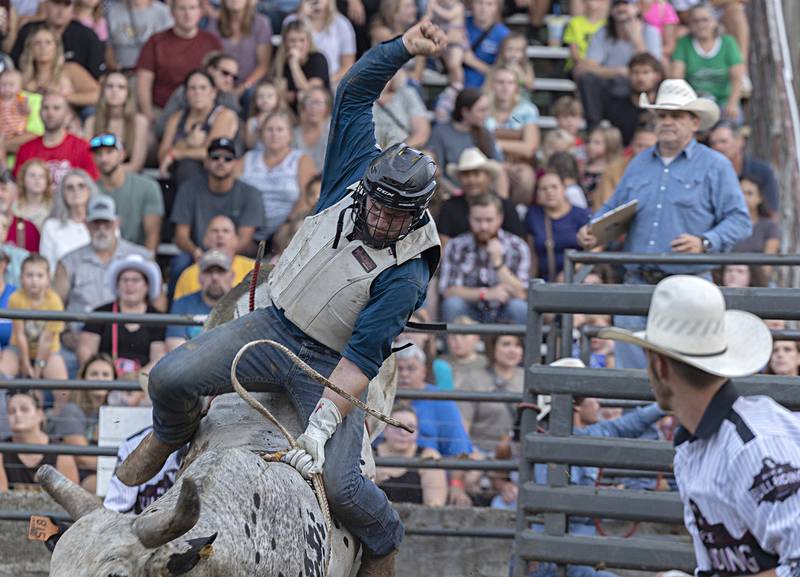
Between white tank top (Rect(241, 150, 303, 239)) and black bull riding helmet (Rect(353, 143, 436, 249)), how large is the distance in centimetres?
537

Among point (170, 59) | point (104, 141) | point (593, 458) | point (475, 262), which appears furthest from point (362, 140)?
point (170, 59)

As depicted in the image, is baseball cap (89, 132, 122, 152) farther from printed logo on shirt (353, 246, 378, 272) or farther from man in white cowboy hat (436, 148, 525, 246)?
printed logo on shirt (353, 246, 378, 272)

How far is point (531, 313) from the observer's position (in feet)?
22.4

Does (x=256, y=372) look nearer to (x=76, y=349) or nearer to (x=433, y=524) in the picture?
(x=433, y=524)

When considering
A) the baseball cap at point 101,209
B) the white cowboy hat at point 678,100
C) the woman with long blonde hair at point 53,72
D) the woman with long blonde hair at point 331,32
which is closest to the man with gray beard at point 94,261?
the baseball cap at point 101,209

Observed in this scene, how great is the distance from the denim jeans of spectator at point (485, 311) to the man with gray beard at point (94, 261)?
2.22 m

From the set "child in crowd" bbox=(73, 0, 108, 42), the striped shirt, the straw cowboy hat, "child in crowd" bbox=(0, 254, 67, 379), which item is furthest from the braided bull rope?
"child in crowd" bbox=(73, 0, 108, 42)

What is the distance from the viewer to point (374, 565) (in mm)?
6008

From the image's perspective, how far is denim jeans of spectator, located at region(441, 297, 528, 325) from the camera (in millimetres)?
10203

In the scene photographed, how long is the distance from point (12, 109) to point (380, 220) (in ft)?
23.1

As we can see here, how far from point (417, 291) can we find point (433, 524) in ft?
10.0

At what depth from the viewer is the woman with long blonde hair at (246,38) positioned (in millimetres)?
12648

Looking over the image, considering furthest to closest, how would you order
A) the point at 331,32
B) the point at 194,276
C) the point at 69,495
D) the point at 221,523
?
the point at 331,32 → the point at 194,276 → the point at 69,495 → the point at 221,523

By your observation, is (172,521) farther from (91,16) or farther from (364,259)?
(91,16)
